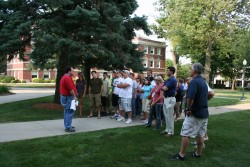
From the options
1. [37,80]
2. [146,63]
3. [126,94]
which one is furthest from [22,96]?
[146,63]

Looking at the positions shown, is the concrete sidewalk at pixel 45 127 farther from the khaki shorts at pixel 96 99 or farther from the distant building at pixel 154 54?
the distant building at pixel 154 54

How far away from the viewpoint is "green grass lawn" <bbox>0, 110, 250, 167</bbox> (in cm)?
593

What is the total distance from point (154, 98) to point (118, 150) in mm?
3132

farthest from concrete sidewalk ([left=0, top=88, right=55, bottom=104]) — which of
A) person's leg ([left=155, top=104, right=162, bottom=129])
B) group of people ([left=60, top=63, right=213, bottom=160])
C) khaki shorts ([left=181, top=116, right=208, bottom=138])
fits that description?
khaki shorts ([left=181, top=116, right=208, bottom=138])

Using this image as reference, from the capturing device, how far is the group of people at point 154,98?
612cm

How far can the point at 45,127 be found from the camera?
9.35 metres

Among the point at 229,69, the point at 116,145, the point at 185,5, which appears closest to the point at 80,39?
the point at 116,145

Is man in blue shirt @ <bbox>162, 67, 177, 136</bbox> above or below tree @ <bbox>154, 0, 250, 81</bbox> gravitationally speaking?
below

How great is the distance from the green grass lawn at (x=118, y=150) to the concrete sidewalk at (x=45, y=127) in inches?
24.8

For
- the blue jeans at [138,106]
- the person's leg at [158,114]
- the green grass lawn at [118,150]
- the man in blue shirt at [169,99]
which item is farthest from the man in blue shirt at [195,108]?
the blue jeans at [138,106]

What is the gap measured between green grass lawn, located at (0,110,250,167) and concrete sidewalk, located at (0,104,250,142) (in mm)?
631

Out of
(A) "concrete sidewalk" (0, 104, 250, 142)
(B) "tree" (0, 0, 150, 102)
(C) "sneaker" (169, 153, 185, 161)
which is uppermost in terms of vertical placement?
(B) "tree" (0, 0, 150, 102)

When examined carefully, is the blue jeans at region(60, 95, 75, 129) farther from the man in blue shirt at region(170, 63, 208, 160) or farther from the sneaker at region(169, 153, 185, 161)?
the man in blue shirt at region(170, 63, 208, 160)

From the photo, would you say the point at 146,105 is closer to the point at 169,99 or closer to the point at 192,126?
the point at 169,99
